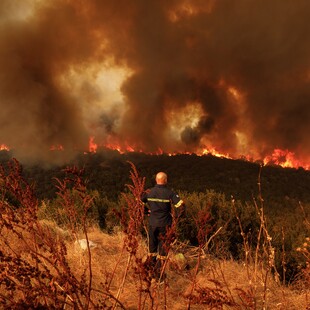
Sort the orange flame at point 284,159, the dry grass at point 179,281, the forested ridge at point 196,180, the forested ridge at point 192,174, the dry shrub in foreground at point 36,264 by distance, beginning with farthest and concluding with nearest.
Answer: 1. the orange flame at point 284,159
2. the forested ridge at point 192,174
3. the forested ridge at point 196,180
4. the dry grass at point 179,281
5. the dry shrub in foreground at point 36,264

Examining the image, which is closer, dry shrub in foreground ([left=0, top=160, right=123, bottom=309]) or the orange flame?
dry shrub in foreground ([left=0, top=160, right=123, bottom=309])

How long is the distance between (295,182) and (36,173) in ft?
125

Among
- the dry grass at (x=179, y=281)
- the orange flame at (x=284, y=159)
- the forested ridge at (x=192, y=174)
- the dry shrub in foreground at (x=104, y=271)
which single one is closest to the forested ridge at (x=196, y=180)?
the forested ridge at (x=192, y=174)

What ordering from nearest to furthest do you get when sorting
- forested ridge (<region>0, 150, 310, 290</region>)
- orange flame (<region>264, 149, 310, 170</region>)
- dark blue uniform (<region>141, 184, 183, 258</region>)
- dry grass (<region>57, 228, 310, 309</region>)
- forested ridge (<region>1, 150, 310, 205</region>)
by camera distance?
dry grass (<region>57, 228, 310, 309</region>), dark blue uniform (<region>141, 184, 183, 258</region>), forested ridge (<region>0, 150, 310, 290</region>), forested ridge (<region>1, 150, 310, 205</region>), orange flame (<region>264, 149, 310, 170</region>)

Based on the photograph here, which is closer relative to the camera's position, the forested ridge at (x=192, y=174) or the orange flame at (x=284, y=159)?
the forested ridge at (x=192, y=174)

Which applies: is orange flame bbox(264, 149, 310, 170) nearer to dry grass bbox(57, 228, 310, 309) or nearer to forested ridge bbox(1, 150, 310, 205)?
forested ridge bbox(1, 150, 310, 205)

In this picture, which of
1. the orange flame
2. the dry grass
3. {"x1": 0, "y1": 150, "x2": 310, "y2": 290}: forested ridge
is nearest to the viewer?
the dry grass

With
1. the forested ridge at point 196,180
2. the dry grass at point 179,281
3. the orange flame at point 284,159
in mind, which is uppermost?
the orange flame at point 284,159

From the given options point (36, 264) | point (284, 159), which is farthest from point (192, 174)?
point (36, 264)

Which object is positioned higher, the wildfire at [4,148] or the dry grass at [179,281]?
the wildfire at [4,148]

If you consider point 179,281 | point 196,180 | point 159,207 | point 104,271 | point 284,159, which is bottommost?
point 104,271

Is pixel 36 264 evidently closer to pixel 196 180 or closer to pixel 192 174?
pixel 196 180

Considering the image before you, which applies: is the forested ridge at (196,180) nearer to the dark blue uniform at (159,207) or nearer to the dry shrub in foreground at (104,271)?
the dry shrub in foreground at (104,271)

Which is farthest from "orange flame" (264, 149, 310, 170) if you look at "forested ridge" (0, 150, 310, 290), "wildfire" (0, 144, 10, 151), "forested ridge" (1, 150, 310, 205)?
"wildfire" (0, 144, 10, 151)
